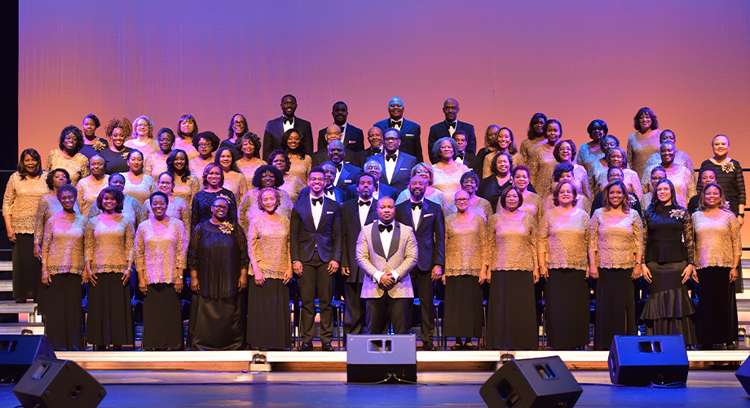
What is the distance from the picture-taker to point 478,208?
18.7ft

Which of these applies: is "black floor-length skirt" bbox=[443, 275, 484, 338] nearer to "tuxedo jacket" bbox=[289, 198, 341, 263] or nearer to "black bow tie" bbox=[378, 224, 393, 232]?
"black bow tie" bbox=[378, 224, 393, 232]

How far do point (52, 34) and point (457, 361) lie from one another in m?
5.39

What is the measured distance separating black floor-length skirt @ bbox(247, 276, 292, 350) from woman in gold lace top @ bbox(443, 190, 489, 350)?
113 cm

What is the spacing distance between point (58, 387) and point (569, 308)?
133 inches

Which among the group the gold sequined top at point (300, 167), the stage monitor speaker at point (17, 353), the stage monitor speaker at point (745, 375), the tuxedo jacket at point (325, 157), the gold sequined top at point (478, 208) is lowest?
the stage monitor speaker at point (745, 375)

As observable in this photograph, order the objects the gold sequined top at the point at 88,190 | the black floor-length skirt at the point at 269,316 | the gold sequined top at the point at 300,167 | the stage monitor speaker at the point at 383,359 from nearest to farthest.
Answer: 1. the stage monitor speaker at the point at 383,359
2. the black floor-length skirt at the point at 269,316
3. the gold sequined top at the point at 88,190
4. the gold sequined top at the point at 300,167

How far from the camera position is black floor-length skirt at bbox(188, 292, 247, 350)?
5.63m

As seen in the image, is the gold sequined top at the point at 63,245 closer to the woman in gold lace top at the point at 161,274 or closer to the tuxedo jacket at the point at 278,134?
the woman in gold lace top at the point at 161,274

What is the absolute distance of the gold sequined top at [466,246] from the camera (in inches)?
220

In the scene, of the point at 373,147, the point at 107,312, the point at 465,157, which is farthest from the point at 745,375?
the point at 107,312

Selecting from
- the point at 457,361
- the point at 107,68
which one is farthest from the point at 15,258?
the point at 457,361

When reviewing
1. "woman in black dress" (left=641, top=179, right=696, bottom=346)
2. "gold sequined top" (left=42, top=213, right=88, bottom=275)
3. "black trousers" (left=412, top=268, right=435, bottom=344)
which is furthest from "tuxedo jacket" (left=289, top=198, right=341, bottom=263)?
"woman in black dress" (left=641, top=179, right=696, bottom=346)

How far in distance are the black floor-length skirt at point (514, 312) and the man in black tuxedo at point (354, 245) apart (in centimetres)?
94

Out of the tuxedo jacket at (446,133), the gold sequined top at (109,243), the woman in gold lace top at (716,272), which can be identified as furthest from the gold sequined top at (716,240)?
the gold sequined top at (109,243)
